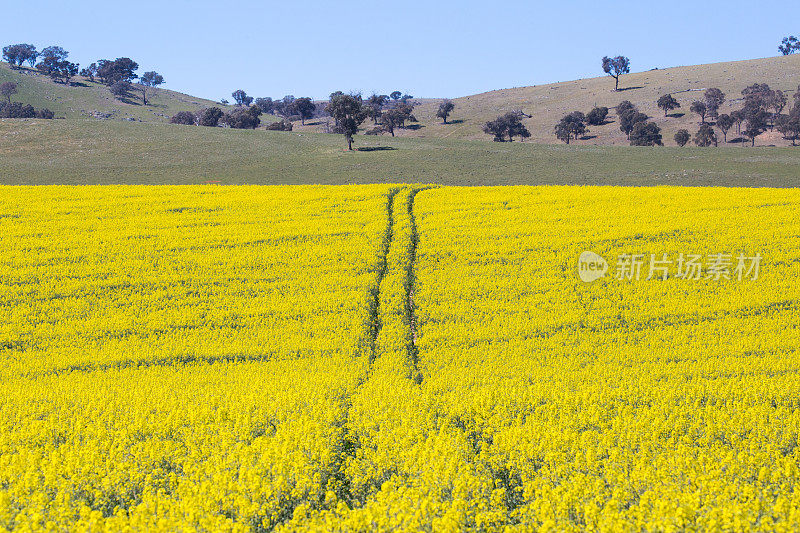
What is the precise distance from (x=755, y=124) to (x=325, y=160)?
67.4 meters

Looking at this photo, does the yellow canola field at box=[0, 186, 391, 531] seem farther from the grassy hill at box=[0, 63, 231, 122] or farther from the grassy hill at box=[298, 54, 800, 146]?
the grassy hill at box=[0, 63, 231, 122]

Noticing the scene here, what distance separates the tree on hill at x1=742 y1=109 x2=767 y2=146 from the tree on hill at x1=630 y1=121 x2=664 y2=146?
12852mm

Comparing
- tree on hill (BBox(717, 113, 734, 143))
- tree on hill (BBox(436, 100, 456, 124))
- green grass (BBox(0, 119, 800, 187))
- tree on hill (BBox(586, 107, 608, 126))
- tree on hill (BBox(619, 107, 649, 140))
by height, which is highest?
tree on hill (BBox(436, 100, 456, 124))

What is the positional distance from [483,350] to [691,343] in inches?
257

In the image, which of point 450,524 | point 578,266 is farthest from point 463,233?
point 450,524

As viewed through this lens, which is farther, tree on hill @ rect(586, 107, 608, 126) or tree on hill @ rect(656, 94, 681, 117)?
tree on hill @ rect(586, 107, 608, 126)

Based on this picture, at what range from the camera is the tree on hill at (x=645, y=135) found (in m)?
92.4

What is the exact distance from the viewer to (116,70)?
161 m

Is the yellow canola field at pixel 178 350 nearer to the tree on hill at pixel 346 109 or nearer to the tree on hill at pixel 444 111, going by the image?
the tree on hill at pixel 346 109

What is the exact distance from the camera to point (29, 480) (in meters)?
10.1

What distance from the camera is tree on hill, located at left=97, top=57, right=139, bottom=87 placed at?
526 feet

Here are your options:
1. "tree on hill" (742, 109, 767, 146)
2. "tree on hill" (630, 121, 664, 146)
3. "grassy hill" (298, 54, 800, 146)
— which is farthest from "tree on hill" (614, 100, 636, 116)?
"tree on hill" (742, 109, 767, 146)

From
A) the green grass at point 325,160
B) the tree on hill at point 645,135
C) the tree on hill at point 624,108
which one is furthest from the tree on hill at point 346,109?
the tree on hill at point 624,108

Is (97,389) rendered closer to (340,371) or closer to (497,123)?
(340,371)
